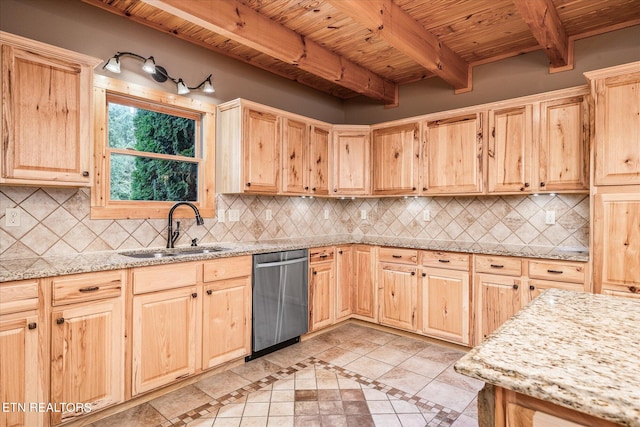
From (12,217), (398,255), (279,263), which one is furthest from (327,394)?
(12,217)

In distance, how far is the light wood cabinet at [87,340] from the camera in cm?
197

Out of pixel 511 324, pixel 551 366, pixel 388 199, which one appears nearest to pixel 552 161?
pixel 388 199

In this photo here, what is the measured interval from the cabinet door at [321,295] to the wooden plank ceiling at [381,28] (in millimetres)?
1884

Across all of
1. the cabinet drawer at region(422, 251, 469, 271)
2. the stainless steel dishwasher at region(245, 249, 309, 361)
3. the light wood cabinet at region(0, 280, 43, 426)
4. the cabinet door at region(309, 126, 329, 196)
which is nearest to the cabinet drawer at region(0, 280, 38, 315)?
the light wood cabinet at region(0, 280, 43, 426)

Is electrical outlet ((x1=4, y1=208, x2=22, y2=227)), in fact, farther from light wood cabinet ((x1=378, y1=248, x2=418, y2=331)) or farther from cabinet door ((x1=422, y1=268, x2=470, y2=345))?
cabinet door ((x1=422, y1=268, x2=470, y2=345))

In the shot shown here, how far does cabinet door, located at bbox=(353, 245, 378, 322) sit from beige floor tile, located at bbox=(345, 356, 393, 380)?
825mm

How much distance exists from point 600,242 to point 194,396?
3023mm

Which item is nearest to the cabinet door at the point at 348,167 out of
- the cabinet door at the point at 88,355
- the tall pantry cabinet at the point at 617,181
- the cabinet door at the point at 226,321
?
the cabinet door at the point at 226,321

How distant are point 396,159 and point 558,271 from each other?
185 cm

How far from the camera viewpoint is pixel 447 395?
8.13ft

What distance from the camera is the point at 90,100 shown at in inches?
90.3

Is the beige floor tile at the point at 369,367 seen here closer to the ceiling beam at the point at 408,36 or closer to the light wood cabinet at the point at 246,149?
the light wood cabinet at the point at 246,149

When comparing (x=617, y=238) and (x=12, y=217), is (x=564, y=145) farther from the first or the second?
(x=12, y=217)

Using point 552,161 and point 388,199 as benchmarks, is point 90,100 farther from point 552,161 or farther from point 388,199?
point 552,161
